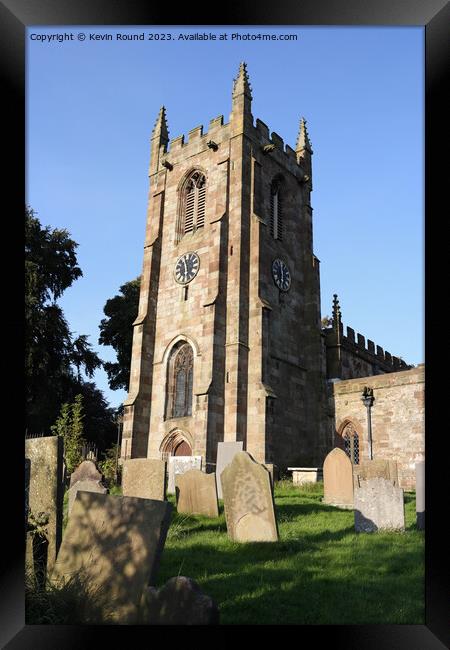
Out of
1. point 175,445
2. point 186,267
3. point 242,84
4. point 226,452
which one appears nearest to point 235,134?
point 242,84

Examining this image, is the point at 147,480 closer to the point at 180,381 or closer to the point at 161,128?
the point at 180,381

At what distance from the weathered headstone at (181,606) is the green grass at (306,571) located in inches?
40.6

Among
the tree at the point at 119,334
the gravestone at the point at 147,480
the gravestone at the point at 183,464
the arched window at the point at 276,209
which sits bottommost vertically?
the gravestone at the point at 183,464

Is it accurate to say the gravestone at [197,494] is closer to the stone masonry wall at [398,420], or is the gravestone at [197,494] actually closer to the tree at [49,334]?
the stone masonry wall at [398,420]

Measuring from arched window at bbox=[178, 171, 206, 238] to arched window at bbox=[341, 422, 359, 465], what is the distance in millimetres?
10500

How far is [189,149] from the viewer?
85.9 ft

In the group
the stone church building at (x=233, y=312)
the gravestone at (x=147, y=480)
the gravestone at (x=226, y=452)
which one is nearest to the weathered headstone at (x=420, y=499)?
the gravestone at (x=226, y=452)

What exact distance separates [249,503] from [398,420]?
14516mm

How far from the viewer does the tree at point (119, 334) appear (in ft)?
109

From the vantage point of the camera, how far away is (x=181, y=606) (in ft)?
13.2
